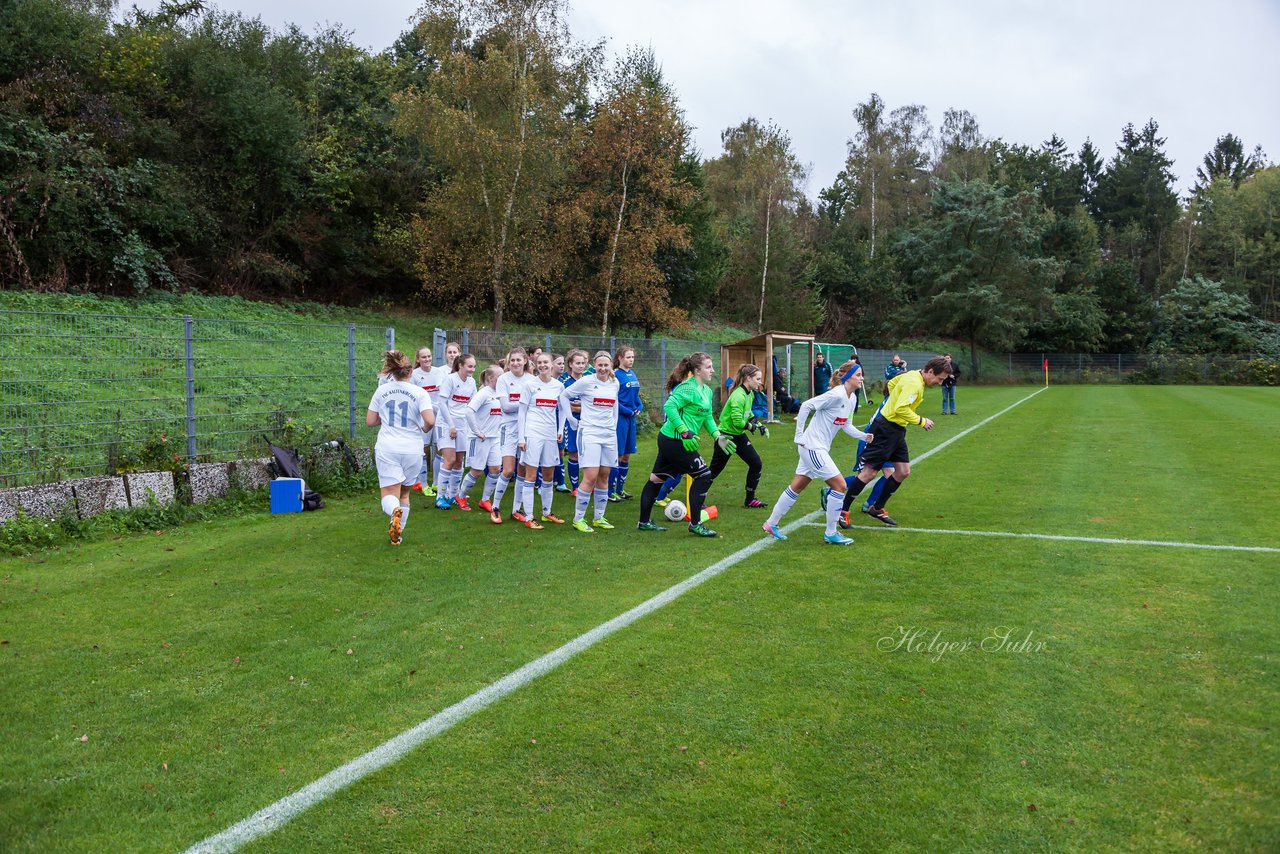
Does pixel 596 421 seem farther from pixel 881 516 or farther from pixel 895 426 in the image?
pixel 881 516

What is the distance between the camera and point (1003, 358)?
2336 inches

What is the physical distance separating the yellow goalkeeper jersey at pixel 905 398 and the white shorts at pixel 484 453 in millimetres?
4749

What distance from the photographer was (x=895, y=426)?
903 cm

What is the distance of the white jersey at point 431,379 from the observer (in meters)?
10.3

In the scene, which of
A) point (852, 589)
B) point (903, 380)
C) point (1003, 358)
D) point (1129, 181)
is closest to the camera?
point (852, 589)

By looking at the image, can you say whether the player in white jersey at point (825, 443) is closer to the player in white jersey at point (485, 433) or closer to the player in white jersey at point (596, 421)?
the player in white jersey at point (596, 421)

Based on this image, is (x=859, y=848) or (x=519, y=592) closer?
(x=859, y=848)

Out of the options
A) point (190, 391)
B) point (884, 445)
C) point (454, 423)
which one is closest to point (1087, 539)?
point (884, 445)

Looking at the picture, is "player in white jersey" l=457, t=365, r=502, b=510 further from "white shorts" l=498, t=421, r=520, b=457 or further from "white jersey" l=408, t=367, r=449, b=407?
"white jersey" l=408, t=367, r=449, b=407

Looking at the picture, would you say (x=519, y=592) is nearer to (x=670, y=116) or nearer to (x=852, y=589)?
(x=852, y=589)

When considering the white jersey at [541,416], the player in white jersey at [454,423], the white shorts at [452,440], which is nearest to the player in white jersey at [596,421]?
the white jersey at [541,416]

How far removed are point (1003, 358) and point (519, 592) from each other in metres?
60.2

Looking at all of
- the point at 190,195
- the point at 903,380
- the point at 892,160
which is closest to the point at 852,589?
the point at 903,380

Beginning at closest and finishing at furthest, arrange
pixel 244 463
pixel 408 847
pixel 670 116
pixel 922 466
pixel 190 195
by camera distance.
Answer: pixel 408 847, pixel 244 463, pixel 922 466, pixel 190 195, pixel 670 116
